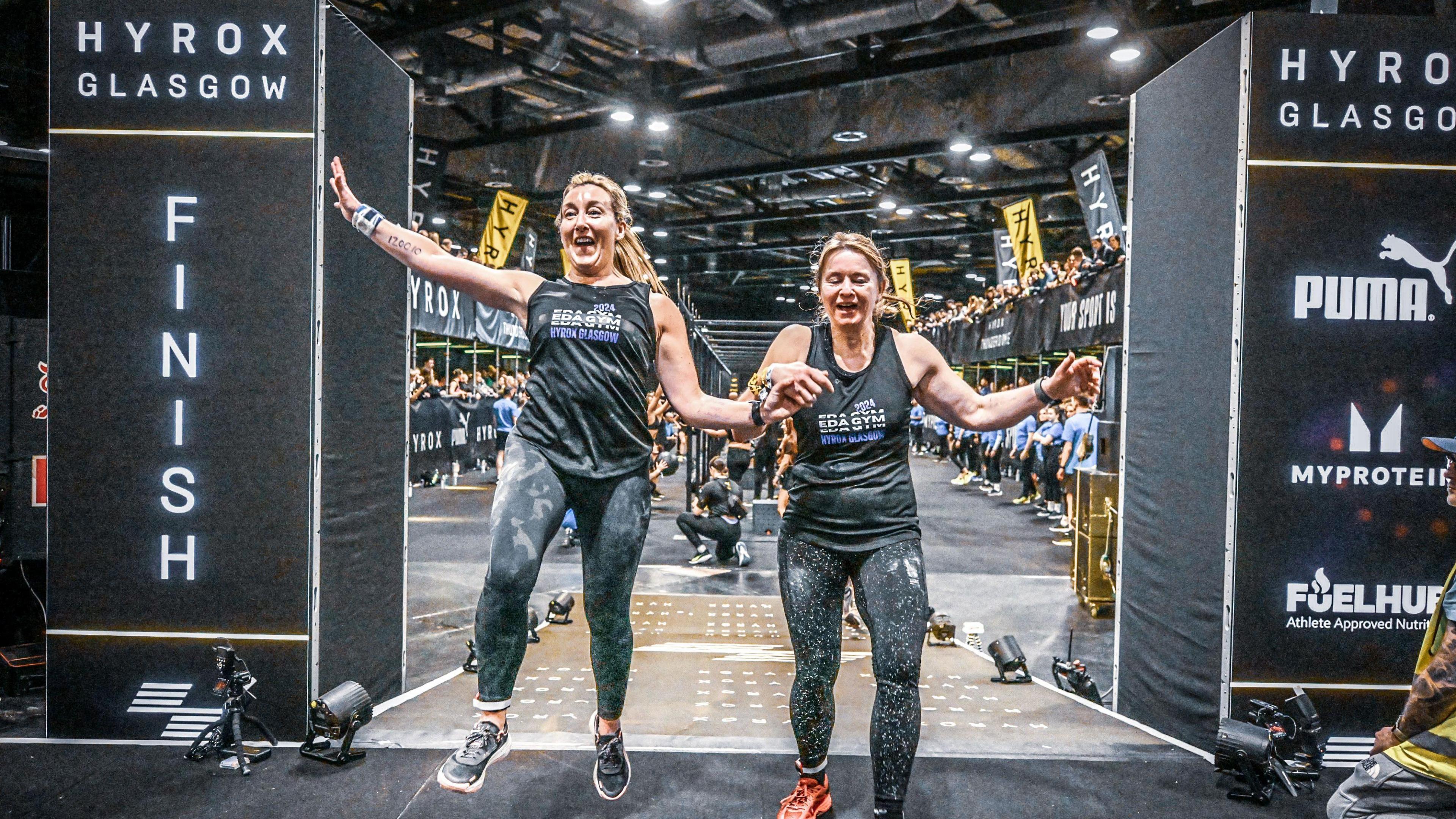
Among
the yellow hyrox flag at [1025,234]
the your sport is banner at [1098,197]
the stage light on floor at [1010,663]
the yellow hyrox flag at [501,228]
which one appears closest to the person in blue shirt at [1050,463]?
the yellow hyrox flag at [1025,234]

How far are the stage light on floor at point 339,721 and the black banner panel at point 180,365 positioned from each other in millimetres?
169

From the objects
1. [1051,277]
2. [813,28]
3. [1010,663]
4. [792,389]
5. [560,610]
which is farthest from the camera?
[1051,277]

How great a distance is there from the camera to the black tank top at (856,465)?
Answer: 7.74ft

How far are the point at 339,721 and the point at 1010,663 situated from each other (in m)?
2.98

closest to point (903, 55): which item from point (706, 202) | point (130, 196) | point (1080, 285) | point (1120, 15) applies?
point (1120, 15)

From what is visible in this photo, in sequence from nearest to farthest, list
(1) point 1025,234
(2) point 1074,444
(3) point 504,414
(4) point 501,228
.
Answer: (2) point 1074,444 < (4) point 501,228 < (1) point 1025,234 < (3) point 504,414

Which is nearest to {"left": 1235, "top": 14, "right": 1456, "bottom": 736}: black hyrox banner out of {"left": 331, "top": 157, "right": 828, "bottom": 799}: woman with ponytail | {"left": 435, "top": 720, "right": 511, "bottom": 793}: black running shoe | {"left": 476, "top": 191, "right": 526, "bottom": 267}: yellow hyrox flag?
{"left": 331, "top": 157, "right": 828, "bottom": 799}: woman with ponytail

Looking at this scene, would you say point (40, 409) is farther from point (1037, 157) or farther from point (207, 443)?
point (1037, 157)

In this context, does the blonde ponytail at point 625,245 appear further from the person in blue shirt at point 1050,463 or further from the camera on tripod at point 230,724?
the person in blue shirt at point 1050,463

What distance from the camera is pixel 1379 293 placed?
3.17 meters

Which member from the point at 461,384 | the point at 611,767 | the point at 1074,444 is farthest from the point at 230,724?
the point at 461,384

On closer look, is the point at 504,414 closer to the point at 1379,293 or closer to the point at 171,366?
the point at 171,366

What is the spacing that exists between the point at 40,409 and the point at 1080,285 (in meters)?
7.63

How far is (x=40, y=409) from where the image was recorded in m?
4.36
